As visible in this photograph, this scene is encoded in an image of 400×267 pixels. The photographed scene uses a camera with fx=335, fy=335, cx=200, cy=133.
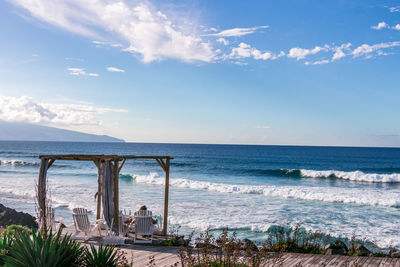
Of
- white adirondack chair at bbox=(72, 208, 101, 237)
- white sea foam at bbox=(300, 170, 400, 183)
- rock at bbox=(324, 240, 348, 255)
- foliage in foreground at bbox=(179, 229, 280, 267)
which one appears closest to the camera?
foliage in foreground at bbox=(179, 229, 280, 267)

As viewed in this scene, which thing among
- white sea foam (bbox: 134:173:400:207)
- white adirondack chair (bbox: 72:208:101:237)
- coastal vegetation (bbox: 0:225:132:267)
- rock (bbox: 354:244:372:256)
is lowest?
white sea foam (bbox: 134:173:400:207)

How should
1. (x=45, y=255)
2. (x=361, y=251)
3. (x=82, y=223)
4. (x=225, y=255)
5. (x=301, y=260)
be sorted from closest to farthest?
(x=45, y=255) < (x=225, y=255) < (x=301, y=260) < (x=361, y=251) < (x=82, y=223)

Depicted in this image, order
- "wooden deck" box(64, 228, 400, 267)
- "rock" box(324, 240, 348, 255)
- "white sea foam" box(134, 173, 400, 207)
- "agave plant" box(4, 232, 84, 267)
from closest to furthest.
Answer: "agave plant" box(4, 232, 84, 267) → "wooden deck" box(64, 228, 400, 267) → "rock" box(324, 240, 348, 255) → "white sea foam" box(134, 173, 400, 207)

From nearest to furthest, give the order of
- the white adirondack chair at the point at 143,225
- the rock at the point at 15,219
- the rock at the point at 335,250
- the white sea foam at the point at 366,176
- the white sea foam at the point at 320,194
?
the rock at the point at 335,250 < the white adirondack chair at the point at 143,225 < the rock at the point at 15,219 < the white sea foam at the point at 320,194 < the white sea foam at the point at 366,176

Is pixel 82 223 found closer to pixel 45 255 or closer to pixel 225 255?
pixel 45 255

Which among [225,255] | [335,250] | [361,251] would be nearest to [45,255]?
[225,255]

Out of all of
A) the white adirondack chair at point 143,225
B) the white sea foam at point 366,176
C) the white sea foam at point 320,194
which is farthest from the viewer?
the white sea foam at point 366,176

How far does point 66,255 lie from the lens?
4.23 metres

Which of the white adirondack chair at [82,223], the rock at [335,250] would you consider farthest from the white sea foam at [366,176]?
the white adirondack chair at [82,223]

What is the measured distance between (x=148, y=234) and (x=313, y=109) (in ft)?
117

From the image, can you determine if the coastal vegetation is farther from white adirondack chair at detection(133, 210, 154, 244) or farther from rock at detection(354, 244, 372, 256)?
rock at detection(354, 244, 372, 256)

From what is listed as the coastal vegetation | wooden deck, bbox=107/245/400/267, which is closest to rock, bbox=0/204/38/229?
wooden deck, bbox=107/245/400/267

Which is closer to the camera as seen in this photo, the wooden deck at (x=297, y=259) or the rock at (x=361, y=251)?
the wooden deck at (x=297, y=259)

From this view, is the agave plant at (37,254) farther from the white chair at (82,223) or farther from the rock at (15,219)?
the rock at (15,219)
